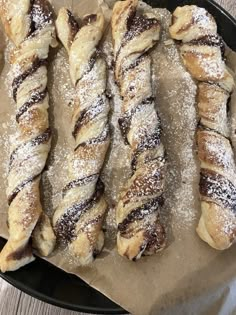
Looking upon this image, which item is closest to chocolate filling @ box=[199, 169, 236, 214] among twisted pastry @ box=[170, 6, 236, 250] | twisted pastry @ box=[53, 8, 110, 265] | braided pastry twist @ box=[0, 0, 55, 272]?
twisted pastry @ box=[170, 6, 236, 250]

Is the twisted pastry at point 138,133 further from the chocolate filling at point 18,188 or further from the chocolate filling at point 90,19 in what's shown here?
the chocolate filling at point 18,188

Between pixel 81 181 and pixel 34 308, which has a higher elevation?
pixel 81 181

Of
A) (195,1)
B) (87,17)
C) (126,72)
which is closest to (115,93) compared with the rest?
(126,72)

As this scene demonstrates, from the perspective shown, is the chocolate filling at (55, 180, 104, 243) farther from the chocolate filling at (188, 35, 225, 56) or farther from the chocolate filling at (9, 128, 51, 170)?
the chocolate filling at (188, 35, 225, 56)

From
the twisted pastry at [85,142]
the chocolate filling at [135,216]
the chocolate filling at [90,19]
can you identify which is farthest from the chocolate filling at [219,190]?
the chocolate filling at [90,19]

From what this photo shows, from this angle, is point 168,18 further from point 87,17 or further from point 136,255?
point 136,255

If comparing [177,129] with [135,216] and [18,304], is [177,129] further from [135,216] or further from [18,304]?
[18,304]

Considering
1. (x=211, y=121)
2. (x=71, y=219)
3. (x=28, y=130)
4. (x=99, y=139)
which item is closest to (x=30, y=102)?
(x=28, y=130)
